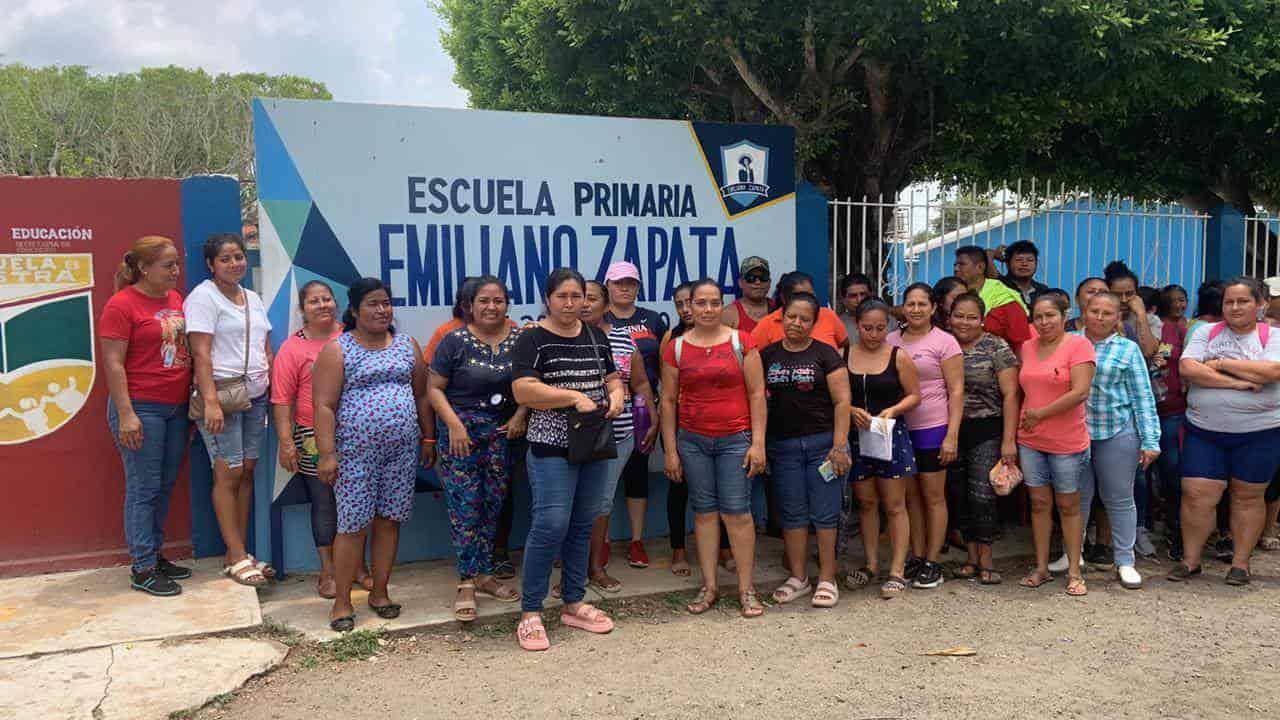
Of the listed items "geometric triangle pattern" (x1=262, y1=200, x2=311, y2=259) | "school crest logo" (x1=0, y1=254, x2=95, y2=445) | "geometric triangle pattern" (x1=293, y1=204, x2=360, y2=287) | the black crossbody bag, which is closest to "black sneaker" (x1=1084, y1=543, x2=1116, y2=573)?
the black crossbody bag

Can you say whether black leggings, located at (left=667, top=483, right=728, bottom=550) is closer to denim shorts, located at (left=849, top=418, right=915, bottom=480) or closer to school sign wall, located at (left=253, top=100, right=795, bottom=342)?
denim shorts, located at (left=849, top=418, right=915, bottom=480)

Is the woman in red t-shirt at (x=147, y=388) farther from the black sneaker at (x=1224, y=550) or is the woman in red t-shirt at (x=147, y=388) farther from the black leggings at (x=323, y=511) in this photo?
the black sneaker at (x=1224, y=550)

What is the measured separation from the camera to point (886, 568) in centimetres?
555

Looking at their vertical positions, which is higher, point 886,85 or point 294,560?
point 886,85

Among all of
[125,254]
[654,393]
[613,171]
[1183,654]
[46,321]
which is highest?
[613,171]

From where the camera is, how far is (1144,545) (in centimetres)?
584

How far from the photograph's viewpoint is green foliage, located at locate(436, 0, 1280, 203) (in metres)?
6.82

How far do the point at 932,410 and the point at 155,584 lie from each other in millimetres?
4115

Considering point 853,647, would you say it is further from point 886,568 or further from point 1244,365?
point 1244,365

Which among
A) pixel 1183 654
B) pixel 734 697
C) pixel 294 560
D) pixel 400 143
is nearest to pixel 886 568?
pixel 1183 654

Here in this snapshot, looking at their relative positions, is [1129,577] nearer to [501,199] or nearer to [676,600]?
[676,600]

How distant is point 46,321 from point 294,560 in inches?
72.7

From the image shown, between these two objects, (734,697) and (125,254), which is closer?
(734,697)

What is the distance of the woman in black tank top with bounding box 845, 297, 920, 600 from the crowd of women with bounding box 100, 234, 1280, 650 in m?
0.01
